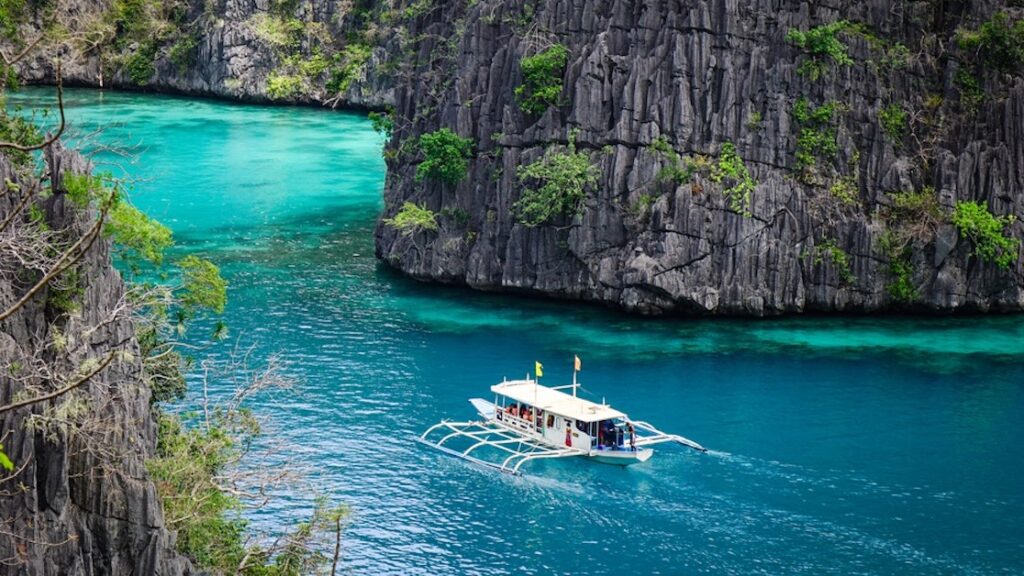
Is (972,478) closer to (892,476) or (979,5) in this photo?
(892,476)

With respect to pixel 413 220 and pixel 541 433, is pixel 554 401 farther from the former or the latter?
pixel 413 220

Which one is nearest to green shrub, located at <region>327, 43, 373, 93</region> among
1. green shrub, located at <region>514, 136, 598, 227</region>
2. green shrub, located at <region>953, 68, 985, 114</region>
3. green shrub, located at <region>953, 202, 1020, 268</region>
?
green shrub, located at <region>514, 136, 598, 227</region>

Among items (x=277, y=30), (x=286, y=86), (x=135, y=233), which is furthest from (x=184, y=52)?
(x=135, y=233)

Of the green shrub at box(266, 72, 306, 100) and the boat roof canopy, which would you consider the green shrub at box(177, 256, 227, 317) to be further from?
the green shrub at box(266, 72, 306, 100)

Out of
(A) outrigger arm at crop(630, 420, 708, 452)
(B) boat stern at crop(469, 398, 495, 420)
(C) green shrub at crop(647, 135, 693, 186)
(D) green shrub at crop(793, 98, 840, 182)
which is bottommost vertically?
(A) outrigger arm at crop(630, 420, 708, 452)

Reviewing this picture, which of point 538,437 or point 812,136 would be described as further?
point 812,136

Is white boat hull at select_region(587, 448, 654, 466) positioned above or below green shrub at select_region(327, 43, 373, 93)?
below
